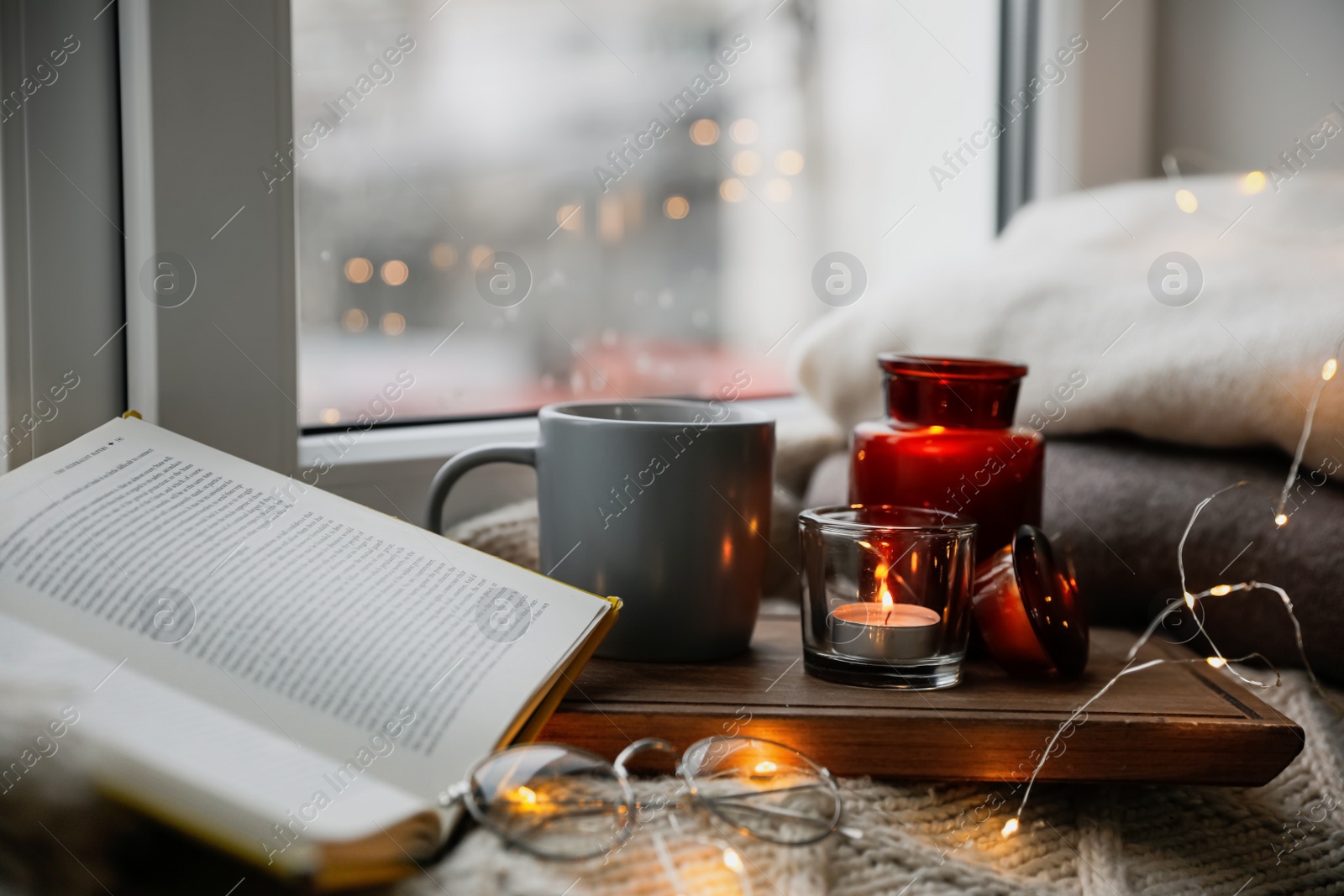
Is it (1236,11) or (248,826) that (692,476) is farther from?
(1236,11)

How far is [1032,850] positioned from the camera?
47cm

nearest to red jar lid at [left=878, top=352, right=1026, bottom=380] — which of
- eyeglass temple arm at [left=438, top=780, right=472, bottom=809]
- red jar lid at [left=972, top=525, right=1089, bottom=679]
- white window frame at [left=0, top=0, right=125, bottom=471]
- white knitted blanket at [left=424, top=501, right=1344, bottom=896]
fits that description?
red jar lid at [left=972, top=525, right=1089, bottom=679]

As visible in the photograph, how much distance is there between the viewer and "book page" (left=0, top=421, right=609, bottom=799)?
0.43 m

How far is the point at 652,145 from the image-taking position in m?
0.97

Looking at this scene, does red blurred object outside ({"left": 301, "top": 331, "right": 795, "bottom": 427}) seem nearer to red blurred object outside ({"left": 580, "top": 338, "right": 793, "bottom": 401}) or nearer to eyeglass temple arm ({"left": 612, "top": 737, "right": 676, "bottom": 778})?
red blurred object outside ({"left": 580, "top": 338, "right": 793, "bottom": 401})

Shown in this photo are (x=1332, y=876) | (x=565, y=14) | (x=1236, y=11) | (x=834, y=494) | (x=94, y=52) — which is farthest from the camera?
(x=1236, y=11)

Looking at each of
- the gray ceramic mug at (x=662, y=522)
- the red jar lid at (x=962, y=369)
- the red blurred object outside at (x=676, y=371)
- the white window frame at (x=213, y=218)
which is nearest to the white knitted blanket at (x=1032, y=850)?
the gray ceramic mug at (x=662, y=522)

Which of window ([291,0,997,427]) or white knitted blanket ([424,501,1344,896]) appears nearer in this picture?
white knitted blanket ([424,501,1344,896])

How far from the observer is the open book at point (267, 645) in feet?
1.21

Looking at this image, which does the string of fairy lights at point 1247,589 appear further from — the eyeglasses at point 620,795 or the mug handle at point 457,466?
the mug handle at point 457,466

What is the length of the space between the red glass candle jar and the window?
30 cm

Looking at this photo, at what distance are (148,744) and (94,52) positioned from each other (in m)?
0.44

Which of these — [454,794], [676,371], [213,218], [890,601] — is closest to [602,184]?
[676,371]

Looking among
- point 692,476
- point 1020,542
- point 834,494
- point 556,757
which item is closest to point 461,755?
point 556,757
